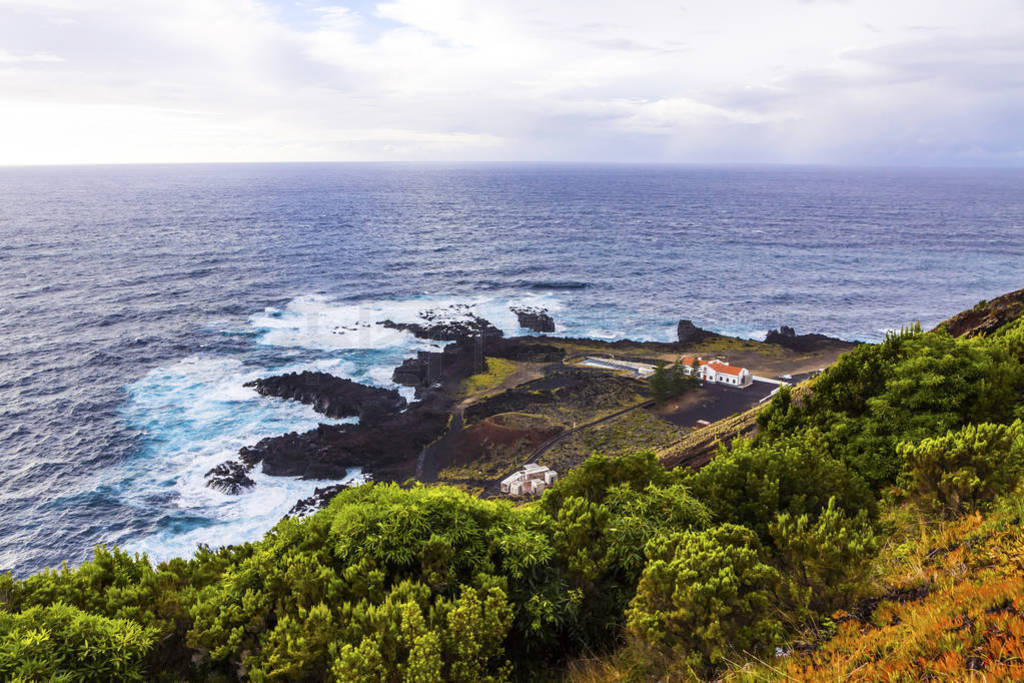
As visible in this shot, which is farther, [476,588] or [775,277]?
[775,277]

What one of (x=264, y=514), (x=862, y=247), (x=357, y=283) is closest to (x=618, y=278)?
(x=357, y=283)

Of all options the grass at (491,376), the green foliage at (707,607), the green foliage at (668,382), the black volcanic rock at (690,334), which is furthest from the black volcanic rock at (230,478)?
the black volcanic rock at (690,334)

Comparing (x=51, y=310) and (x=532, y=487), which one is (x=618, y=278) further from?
(x=51, y=310)

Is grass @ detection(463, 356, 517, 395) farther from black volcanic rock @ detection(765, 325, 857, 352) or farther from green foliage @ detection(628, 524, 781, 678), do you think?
green foliage @ detection(628, 524, 781, 678)

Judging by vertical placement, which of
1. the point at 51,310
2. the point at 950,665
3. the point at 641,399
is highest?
the point at 950,665

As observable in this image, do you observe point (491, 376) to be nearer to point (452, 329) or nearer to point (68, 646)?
point (452, 329)
